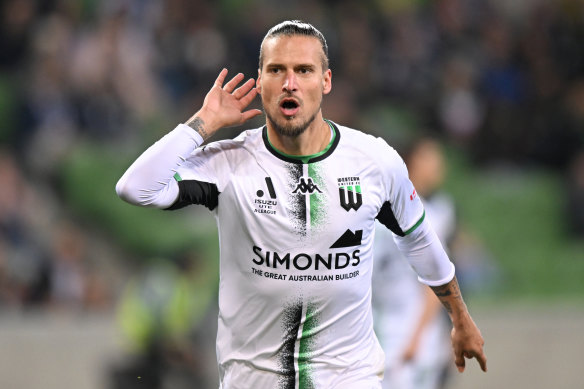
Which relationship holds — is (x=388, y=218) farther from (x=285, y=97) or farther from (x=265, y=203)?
(x=285, y=97)

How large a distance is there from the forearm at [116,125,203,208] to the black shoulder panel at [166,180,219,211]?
0.12 feet

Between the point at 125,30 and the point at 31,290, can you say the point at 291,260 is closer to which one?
the point at 31,290

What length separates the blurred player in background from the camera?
6.39m

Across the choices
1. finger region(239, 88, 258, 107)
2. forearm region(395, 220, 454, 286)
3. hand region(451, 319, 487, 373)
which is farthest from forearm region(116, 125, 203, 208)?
hand region(451, 319, 487, 373)

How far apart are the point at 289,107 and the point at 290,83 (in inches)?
4.3

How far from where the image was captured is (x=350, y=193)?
3.92 metres

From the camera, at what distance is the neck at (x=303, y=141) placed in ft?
12.9

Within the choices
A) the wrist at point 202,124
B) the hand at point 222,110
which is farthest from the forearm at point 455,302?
the wrist at point 202,124

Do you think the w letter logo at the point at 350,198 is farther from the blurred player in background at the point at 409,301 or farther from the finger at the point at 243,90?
the blurred player in background at the point at 409,301

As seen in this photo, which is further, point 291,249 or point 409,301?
point 409,301

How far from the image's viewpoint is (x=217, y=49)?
11.5 m

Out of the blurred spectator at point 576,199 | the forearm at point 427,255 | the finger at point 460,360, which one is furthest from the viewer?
the blurred spectator at point 576,199

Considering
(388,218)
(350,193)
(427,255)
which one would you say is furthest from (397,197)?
(427,255)

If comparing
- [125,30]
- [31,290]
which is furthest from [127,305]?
[125,30]
